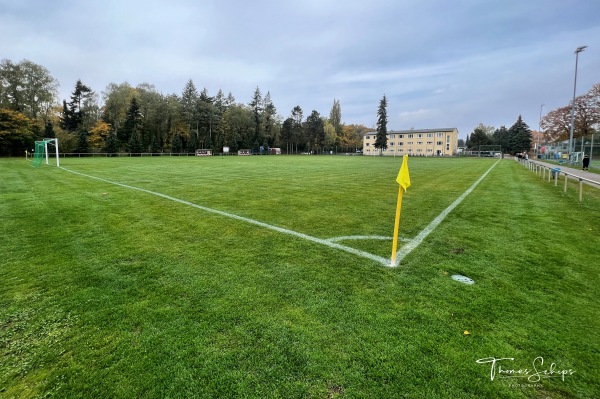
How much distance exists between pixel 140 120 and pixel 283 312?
69735mm

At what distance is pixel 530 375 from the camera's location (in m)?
2.26

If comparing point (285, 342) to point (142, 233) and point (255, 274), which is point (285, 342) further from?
point (142, 233)

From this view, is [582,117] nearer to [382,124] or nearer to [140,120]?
[382,124]

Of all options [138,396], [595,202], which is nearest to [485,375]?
[138,396]

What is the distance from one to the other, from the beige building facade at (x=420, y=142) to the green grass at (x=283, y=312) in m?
86.3

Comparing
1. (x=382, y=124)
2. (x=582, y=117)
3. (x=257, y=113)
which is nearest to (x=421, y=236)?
(x=582, y=117)

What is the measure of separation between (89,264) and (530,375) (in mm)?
5043

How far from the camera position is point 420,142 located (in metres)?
87.9

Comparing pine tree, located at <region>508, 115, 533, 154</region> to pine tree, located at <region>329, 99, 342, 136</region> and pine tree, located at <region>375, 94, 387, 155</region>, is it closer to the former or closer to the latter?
pine tree, located at <region>375, 94, 387, 155</region>

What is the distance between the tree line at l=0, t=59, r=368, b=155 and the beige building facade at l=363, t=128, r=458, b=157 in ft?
57.4

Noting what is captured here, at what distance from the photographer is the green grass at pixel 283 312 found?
213 centimetres

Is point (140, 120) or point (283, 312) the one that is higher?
point (140, 120)

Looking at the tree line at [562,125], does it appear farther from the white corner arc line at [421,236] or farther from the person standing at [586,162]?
the white corner arc line at [421,236]

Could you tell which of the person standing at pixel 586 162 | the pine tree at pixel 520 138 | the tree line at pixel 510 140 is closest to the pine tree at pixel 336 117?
the tree line at pixel 510 140
